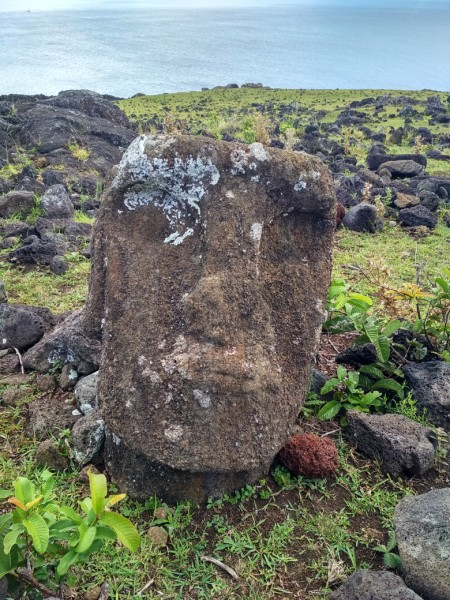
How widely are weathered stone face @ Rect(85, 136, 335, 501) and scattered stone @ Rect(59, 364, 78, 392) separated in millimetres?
888

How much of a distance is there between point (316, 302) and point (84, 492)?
1726mm

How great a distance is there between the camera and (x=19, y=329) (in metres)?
4.80

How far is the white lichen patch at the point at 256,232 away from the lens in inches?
134

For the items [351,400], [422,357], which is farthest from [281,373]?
[422,357]

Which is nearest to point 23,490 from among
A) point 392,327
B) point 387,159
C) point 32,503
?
point 32,503

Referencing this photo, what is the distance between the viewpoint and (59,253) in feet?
24.1

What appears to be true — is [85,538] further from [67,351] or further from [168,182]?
[67,351]

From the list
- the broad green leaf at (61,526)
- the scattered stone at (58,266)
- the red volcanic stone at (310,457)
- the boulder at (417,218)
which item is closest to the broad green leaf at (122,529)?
the broad green leaf at (61,526)

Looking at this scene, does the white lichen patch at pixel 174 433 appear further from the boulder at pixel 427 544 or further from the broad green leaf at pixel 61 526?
the boulder at pixel 427 544

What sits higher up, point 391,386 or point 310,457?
point 391,386

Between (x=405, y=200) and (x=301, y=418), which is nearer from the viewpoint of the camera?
(x=301, y=418)

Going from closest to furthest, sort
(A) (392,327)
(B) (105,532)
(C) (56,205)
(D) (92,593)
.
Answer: (B) (105,532), (D) (92,593), (A) (392,327), (C) (56,205)

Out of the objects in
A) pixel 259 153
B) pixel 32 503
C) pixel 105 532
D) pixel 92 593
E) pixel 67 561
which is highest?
pixel 259 153

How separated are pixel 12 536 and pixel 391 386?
8.95 ft
